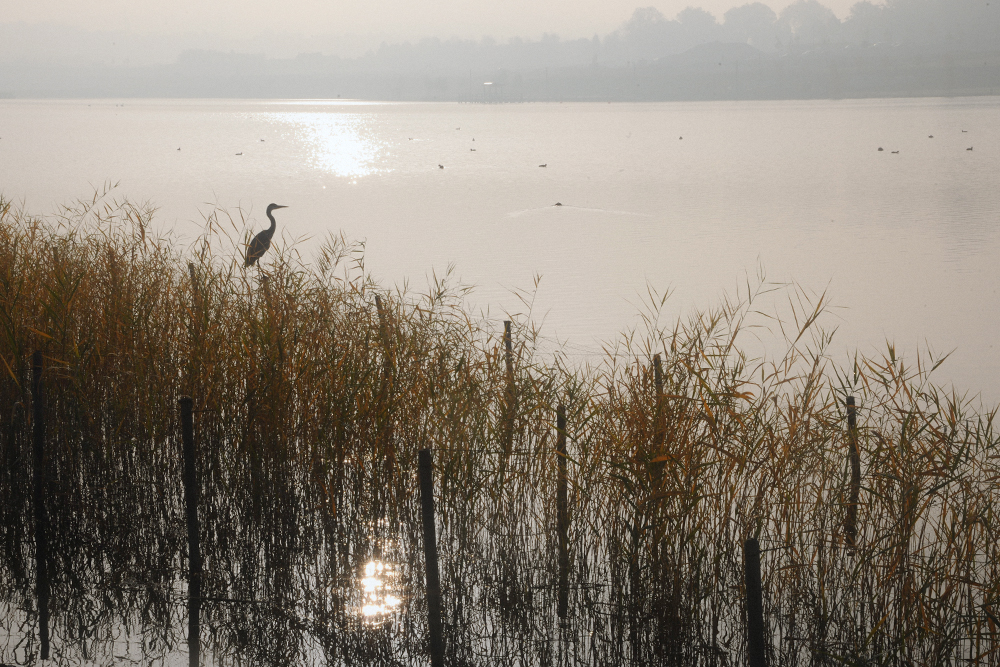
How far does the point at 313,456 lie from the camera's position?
18.0 feet

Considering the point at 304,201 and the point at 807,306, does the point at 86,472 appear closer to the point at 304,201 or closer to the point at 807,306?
the point at 807,306

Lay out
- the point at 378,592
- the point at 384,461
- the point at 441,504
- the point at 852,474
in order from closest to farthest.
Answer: the point at 852,474 < the point at 378,592 < the point at 441,504 < the point at 384,461

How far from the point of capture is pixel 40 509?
5.09 m

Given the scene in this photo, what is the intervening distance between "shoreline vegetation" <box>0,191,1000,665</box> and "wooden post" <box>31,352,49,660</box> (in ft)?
0.16

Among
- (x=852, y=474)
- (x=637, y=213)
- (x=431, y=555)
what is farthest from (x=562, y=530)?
(x=637, y=213)

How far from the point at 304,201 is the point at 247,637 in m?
26.6

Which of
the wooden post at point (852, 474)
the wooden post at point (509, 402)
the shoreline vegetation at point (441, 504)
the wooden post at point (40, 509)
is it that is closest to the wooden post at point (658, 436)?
the shoreline vegetation at point (441, 504)

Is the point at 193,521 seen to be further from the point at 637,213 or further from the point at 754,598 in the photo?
the point at 637,213

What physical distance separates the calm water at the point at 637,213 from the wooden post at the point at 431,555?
655 cm

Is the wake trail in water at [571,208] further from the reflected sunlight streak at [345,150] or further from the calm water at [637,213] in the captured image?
the reflected sunlight streak at [345,150]

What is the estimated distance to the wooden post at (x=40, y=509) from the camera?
485 cm

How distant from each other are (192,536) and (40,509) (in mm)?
888

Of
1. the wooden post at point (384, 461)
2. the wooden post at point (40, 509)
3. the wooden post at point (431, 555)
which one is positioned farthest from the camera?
the wooden post at point (384, 461)

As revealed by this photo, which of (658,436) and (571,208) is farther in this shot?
(571,208)
